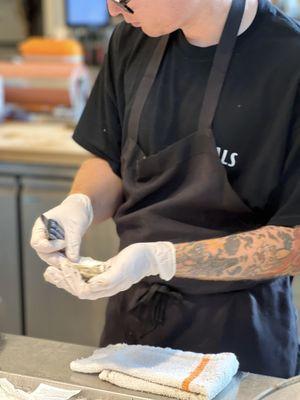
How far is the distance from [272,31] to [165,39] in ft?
0.62

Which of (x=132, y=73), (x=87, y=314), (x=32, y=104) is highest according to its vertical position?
(x=132, y=73)

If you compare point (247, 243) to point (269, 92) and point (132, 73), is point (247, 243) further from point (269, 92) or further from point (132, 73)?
point (132, 73)

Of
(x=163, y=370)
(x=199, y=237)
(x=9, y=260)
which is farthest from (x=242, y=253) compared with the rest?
(x=9, y=260)

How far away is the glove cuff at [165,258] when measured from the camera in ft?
3.39

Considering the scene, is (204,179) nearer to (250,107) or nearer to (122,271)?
(250,107)

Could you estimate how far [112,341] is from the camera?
128 centimetres

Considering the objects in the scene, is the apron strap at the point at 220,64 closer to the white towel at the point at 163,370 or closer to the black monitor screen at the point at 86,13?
the white towel at the point at 163,370

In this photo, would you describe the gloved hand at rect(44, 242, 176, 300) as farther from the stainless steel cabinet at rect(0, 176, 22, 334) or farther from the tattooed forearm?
the stainless steel cabinet at rect(0, 176, 22, 334)

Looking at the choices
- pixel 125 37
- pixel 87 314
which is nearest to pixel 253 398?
pixel 125 37

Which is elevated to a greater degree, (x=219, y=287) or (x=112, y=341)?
(x=219, y=287)

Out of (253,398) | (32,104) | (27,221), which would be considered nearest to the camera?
(253,398)

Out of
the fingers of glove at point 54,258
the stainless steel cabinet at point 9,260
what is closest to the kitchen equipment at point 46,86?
the stainless steel cabinet at point 9,260

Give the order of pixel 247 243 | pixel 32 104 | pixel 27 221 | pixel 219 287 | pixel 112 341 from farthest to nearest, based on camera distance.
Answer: pixel 32 104 < pixel 27 221 < pixel 112 341 < pixel 219 287 < pixel 247 243

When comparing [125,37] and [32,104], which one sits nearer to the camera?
[125,37]
